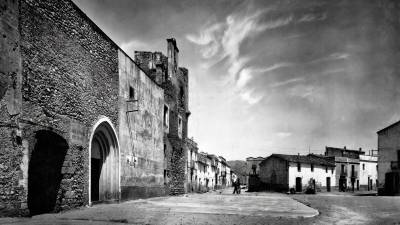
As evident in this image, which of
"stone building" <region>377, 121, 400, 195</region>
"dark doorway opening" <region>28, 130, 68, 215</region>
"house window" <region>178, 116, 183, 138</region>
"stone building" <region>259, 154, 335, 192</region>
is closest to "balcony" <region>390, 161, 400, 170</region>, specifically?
"stone building" <region>377, 121, 400, 195</region>

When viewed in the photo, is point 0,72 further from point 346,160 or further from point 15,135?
point 346,160

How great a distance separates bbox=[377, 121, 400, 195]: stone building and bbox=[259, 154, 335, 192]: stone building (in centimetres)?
1072

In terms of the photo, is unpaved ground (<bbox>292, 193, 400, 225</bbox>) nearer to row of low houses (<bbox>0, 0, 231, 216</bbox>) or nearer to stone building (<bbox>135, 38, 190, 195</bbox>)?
row of low houses (<bbox>0, 0, 231, 216</bbox>)

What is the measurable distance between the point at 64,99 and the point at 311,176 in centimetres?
4118

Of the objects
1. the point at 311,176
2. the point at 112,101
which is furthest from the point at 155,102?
the point at 311,176

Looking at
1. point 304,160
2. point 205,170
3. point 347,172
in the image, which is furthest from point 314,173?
point 205,170

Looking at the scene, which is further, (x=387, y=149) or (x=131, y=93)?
(x=387, y=149)

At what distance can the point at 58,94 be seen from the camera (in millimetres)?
10852

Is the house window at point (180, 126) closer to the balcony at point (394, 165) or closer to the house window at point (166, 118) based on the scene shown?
the house window at point (166, 118)

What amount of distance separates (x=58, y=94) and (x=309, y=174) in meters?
41.2

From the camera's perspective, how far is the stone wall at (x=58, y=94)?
8.65 m

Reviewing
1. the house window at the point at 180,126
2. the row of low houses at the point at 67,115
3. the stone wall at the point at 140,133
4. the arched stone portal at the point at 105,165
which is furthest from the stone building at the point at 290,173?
the arched stone portal at the point at 105,165

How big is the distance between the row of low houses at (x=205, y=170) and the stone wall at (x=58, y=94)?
27.8 meters

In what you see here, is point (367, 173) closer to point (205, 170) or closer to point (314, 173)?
point (314, 173)
